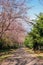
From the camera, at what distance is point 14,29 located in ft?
62.0

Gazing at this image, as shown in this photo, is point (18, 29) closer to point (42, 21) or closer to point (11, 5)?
point (11, 5)

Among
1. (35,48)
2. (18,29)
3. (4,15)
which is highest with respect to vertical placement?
(4,15)

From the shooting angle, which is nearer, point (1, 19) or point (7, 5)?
point (7, 5)

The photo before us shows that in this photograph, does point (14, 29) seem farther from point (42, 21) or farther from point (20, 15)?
point (42, 21)

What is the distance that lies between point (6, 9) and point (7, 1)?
718mm

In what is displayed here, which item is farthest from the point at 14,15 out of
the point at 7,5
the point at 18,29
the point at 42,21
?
the point at 42,21

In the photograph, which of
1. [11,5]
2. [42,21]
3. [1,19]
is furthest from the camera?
[42,21]

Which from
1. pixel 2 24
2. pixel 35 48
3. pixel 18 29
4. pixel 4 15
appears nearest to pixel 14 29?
pixel 18 29

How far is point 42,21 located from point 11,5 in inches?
1496

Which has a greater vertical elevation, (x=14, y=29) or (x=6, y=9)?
(x=6, y=9)

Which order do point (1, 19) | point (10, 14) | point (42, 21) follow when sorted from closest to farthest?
point (10, 14)
point (1, 19)
point (42, 21)

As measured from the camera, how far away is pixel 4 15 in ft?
50.8

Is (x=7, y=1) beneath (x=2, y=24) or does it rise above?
above

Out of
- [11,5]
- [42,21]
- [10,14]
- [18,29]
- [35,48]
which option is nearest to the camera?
[11,5]
